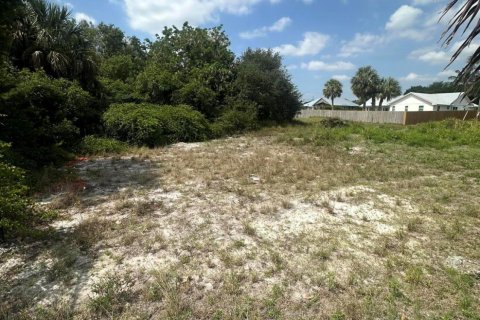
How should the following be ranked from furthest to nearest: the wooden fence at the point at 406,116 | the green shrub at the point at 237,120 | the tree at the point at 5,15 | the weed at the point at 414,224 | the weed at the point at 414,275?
the wooden fence at the point at 406,116 → the green shrub at the point at 237,120 → the tree at the point at 5,15 → the weed at the point at 414,224 → the weed at the point at 414,275

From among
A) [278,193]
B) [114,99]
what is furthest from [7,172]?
[114,99]

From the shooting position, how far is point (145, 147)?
11.7 m

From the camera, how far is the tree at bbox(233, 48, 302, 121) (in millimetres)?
19156

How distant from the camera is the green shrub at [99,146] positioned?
34.5 ft

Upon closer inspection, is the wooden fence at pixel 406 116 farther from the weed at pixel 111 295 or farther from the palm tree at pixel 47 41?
the weed at pixel 111 295

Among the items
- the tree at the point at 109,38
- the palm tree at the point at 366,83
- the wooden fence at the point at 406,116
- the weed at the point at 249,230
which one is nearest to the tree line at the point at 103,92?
the weed at the point at 249,230

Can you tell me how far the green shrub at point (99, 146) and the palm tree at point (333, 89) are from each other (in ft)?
163

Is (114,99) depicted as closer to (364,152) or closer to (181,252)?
(364,152)

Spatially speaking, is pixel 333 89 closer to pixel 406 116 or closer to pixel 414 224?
pixel 406 116

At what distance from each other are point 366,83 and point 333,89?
806 cm

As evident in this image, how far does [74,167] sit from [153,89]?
8.77m

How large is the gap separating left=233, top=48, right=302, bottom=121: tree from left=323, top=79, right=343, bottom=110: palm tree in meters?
36.2

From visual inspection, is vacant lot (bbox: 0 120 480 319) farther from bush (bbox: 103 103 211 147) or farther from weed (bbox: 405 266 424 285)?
bush (bbox: 103 103 211 147)

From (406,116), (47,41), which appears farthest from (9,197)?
(406,116)
